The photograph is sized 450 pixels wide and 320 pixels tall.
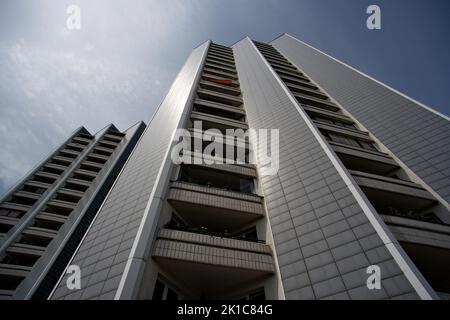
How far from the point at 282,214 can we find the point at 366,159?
7.49 meters

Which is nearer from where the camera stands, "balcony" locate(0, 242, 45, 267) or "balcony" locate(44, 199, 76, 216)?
"balcony" locate(0, 242, 45, 267)

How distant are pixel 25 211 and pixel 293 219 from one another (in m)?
29.9

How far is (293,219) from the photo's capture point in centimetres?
984

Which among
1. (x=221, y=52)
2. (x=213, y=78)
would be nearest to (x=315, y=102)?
(x=213, y=78)

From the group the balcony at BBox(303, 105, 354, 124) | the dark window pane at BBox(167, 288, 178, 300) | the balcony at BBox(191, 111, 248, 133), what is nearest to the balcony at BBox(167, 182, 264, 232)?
the dark window pane at BBox(167, 288, 178, 300)

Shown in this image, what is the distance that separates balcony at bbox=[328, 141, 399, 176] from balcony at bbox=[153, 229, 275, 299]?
27.1 ft

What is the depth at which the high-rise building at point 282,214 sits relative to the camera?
25.1 feet

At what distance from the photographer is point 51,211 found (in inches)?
1104

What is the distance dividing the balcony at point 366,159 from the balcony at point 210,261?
8261 millimetres

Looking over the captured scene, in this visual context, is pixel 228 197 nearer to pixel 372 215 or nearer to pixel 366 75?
pixel 372 215

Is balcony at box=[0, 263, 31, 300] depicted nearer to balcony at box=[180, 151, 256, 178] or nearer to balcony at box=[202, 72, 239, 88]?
balcony at box=[180, 151, 256, 178]

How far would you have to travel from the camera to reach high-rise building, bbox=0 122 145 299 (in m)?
21.2

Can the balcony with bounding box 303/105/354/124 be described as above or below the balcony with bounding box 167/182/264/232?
above
